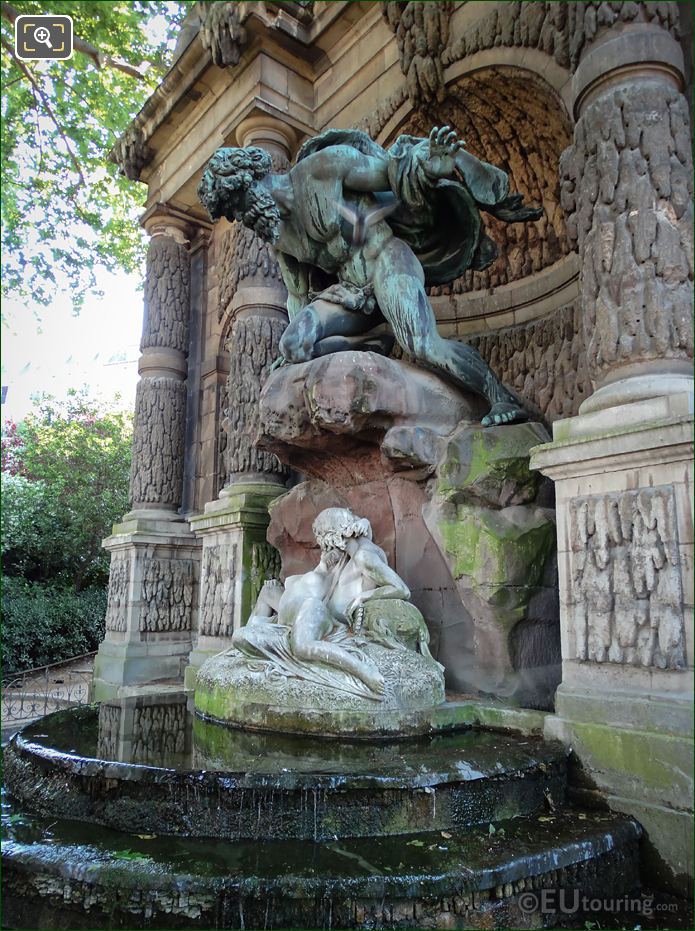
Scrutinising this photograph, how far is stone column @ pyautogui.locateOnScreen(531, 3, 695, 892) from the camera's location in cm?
312

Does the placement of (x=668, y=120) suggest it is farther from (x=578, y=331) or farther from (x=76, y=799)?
(x=76, y=799)

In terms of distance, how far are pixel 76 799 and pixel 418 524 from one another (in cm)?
266

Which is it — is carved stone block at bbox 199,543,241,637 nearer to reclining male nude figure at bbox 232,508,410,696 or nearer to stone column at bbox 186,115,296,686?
stone column at bbox 186,115,296,686

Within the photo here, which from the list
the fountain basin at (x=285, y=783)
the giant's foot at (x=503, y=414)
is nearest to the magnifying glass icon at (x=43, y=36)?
the giant's foot at (x=503, y=414)

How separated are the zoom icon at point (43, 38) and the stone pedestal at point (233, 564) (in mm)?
3825

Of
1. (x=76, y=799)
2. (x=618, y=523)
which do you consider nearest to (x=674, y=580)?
(x=618, y=523)

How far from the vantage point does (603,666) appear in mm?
3387

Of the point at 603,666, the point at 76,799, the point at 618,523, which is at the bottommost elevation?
the point at 76,799

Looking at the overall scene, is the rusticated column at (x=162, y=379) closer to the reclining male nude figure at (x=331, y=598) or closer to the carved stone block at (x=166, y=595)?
the carved stone block at (x=166, y=595)

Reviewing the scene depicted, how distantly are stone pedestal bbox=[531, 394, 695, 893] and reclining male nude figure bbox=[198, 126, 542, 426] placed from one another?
4.33 ft

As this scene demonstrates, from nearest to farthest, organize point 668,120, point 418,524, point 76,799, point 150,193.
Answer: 1. point 76,799
2. point 668,120
3. point 418,524
4. point 150,193

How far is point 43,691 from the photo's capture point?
11.0 metres

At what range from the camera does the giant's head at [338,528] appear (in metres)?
4.40

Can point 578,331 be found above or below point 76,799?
above
